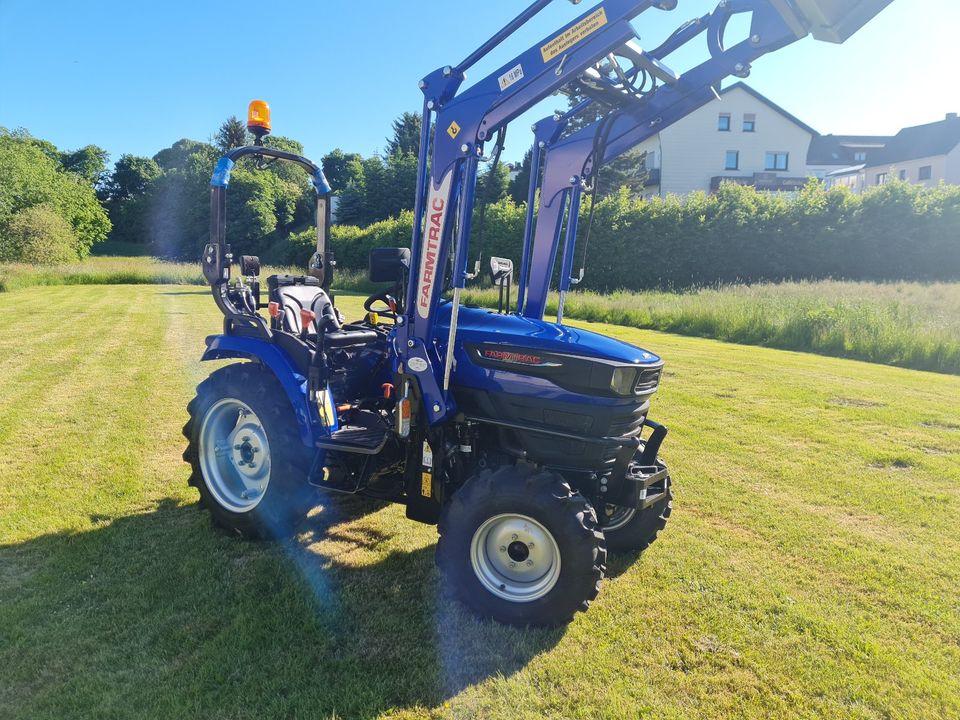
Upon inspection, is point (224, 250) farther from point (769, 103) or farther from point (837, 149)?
point (837, 149)

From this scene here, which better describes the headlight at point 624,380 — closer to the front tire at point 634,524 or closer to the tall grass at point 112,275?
the front tire at point 634,524

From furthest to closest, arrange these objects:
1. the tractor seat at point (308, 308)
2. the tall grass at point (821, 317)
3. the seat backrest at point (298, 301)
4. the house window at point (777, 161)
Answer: the house window at point (777, 161) < the tall grass at point (821, 317) < the seat backrest at point (298, 301) < the tractor seat at point (308, 308)

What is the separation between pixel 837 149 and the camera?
1991 inches

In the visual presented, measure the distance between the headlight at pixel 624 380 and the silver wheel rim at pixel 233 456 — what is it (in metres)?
2.20

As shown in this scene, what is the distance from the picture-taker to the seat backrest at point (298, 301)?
4.23 meters

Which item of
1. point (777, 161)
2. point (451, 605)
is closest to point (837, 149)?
point (777, 161)

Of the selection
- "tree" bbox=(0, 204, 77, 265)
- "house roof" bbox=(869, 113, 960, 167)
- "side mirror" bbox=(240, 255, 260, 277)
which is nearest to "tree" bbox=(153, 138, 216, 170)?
"tree" bbox=(0, 204, 77, 265)

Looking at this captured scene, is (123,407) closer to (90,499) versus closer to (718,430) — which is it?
(90,499)

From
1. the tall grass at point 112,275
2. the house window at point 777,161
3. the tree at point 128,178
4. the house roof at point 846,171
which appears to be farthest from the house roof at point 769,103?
the tree at point 128,178

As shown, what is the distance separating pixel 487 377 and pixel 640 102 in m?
1.80

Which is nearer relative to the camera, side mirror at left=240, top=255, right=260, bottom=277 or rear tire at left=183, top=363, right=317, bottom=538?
rear tire at left=183, top=363, right=317, bottom=538

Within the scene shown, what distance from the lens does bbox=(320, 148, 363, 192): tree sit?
49756 mm

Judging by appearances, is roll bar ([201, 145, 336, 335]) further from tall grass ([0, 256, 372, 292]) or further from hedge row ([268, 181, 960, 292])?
tall grass ([0, 256, 372, 292])

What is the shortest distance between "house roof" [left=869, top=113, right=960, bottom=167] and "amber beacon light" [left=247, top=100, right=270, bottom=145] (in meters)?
51.8
